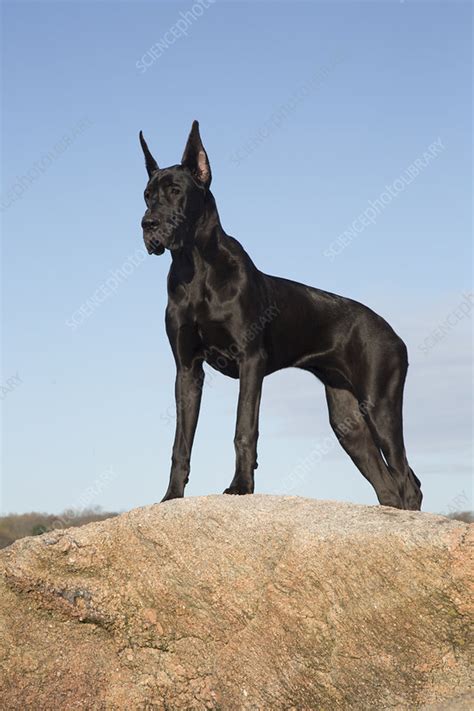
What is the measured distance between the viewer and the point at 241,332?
359 inches

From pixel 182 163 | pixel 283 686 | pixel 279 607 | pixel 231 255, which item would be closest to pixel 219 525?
pixel 279 607

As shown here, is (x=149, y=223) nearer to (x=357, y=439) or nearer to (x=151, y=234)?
(x=151, y=234)

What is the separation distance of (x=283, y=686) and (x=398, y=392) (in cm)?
413

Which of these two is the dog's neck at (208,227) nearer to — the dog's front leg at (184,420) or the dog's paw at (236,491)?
the dog's front leg at (184,420)

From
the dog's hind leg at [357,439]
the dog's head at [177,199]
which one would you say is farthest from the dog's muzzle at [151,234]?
the dog's hind leg at [357,439]

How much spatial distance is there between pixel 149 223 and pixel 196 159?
0.89 m

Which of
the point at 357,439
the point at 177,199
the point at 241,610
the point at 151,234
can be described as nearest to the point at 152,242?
the point at 151,234

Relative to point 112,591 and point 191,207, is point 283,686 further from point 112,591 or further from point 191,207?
point 191,207

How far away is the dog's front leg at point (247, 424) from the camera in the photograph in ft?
28.4

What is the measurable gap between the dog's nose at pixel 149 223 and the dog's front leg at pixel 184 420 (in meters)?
1.40

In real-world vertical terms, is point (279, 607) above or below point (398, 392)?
below

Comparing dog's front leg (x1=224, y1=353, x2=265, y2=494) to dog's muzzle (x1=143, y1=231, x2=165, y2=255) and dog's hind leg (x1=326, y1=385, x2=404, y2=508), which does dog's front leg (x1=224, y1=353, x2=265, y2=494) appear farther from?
dog's hind leg (x1=326, y1=385, x2=404, y2=508)

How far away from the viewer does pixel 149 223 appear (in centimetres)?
877

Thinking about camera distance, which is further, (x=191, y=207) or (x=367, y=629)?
(x=191, y=207)
